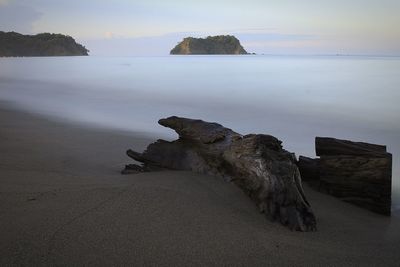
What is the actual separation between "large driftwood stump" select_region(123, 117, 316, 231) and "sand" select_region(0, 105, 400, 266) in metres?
0.10

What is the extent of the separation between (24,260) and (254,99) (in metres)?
12.6

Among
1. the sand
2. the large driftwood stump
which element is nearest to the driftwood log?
the sand

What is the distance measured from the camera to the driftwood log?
10.4 ft

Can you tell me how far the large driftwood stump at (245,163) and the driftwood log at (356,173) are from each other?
0.50 metres

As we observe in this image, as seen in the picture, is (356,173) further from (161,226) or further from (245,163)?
(161,226)

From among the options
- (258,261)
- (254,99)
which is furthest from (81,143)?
(254,99)

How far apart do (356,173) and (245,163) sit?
106cm

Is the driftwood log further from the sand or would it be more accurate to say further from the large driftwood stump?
the large driftwood stump

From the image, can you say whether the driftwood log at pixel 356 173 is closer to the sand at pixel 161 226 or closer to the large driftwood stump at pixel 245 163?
the sand at pixel 161 226

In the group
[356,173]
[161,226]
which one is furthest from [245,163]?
[356,173]

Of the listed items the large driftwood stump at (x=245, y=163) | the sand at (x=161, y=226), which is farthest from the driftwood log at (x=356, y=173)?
the large driftwood stump at (x=245, y=163)

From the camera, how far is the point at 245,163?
2947mm

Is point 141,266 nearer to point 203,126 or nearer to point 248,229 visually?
point 248,229

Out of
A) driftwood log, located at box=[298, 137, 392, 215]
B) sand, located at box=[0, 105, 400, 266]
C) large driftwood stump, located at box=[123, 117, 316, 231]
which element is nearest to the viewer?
sand, located at box=[0, 105, 400, 266]
